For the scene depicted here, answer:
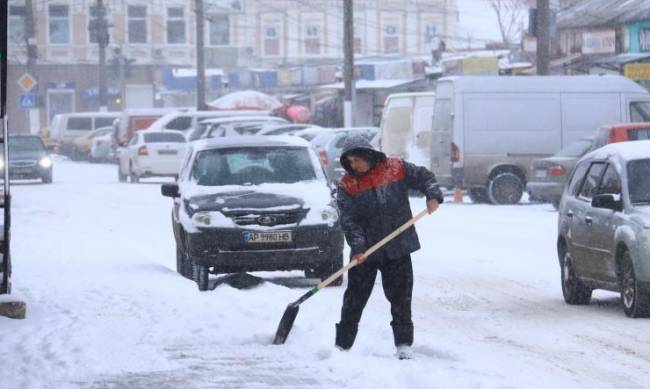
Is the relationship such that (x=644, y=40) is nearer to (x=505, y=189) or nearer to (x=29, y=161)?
(x=505, y=189)

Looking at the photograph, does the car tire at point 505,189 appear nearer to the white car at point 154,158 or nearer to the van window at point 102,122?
the white car at point 154,158

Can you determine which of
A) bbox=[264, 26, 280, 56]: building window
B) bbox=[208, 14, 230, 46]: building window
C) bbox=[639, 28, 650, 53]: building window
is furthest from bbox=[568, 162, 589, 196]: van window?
bbox=[264, 26, 280, 56]: building window

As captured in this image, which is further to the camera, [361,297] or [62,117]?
[62,117]

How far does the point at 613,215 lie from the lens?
44.0ft

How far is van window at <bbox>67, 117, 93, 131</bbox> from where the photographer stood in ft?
214

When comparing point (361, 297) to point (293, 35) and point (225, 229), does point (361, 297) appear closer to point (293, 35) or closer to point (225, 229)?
point (225, 229)

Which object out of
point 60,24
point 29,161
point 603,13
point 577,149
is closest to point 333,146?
point 577,149

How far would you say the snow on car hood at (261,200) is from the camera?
1591cm

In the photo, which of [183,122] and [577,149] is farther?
[183,122]

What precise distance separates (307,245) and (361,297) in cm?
553

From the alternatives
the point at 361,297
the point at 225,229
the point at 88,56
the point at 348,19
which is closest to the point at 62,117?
the point at 88,56

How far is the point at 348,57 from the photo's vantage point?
4522 centimetres

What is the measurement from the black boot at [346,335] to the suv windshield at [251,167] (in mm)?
6388

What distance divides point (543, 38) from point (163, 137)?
12758mm
